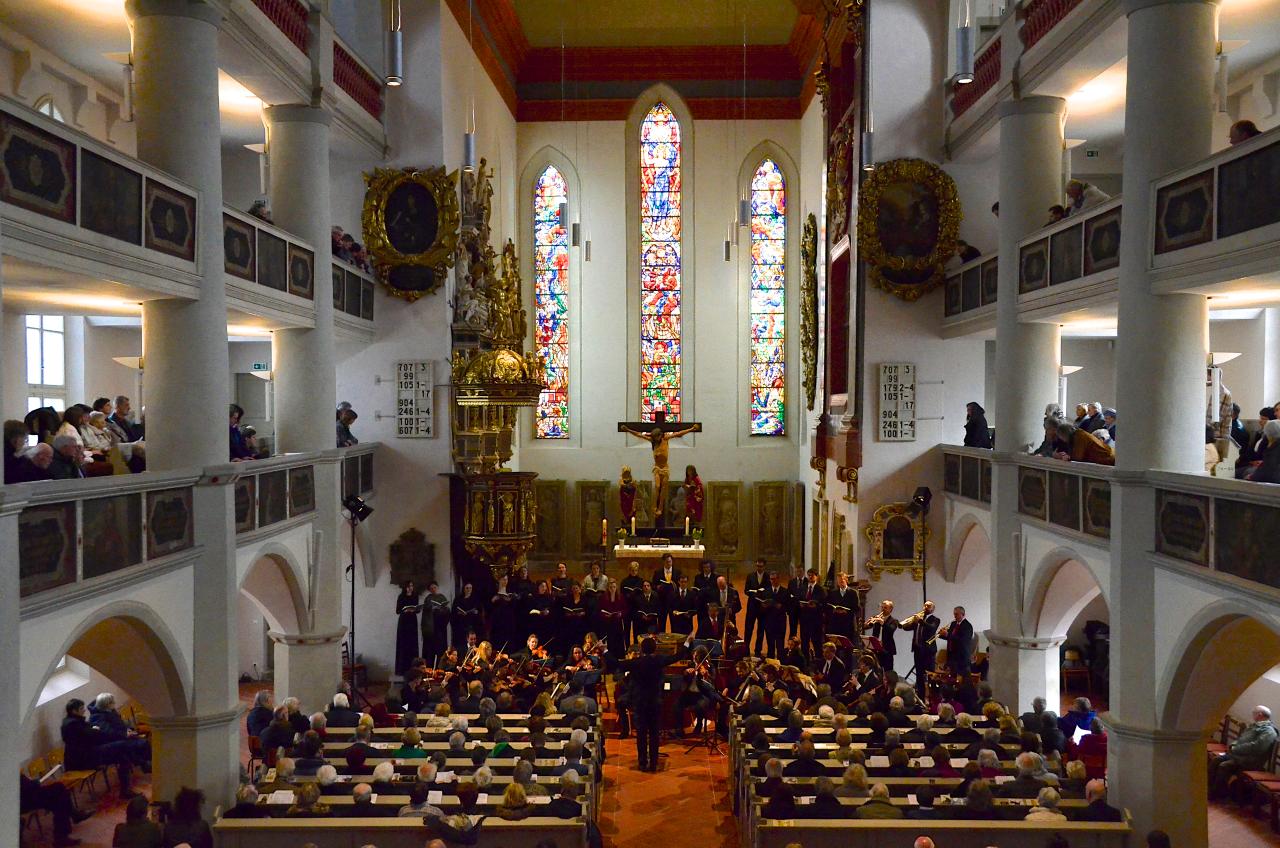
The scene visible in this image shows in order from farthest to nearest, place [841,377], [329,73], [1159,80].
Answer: [841,377], [329,73], [1159,80]

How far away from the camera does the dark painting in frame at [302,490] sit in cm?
1420

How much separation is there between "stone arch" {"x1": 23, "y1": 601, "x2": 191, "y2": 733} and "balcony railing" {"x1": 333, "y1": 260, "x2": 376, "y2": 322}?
7.29m

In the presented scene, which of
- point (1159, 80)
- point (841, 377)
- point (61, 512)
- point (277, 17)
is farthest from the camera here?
point (841, 377)

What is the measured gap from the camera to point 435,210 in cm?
1884

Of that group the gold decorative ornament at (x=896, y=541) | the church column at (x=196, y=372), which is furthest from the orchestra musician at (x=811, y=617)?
the church column at (x=196, y=372)

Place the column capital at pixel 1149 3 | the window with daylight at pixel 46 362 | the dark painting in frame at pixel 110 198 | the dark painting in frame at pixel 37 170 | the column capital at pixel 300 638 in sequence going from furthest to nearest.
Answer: the window with daylight at pixel 46 362 → the column capital at pixel 300 638 → the column capital at pixel 1149 3 → the dark painting in frame at pixel 110 198 → the dark painting in frame at pixel 37 170

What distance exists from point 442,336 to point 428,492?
2815 millimetres

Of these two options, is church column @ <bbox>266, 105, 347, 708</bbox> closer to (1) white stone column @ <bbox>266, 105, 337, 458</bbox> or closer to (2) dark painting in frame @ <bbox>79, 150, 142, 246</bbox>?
(1) white stone column @ <bbox>266, 105, 337, 458</bbox>

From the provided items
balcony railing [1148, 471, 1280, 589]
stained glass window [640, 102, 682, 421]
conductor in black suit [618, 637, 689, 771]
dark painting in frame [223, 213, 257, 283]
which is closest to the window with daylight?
dark painting in frame [223, 213, 257, 283]

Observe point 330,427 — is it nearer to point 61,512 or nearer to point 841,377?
point 61,512

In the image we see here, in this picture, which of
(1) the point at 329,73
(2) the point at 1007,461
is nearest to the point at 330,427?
(1) the point at 329,73

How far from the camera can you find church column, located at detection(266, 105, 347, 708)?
15.0m

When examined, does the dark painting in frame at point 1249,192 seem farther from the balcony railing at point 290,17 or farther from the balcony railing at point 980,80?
the balcony railing at point 290,17

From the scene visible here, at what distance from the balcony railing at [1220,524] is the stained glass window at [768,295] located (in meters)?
16.6
